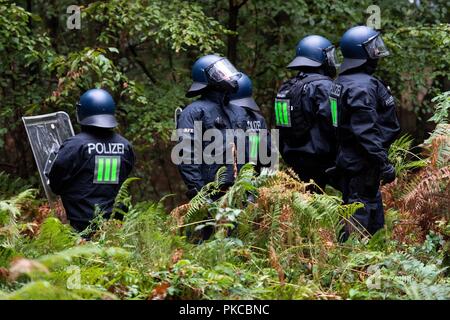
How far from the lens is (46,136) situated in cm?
860

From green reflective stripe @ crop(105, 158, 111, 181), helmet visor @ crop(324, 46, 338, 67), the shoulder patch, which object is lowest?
green reflective stripe @ crop(105, 158, 111, 181)

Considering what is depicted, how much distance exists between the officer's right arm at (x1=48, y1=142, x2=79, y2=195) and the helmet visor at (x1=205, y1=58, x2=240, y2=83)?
60.7 inches

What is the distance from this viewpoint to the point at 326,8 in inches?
422

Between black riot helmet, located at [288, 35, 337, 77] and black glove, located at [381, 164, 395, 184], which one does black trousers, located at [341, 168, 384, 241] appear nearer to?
black glove, located at [381, 164, 395, 184]

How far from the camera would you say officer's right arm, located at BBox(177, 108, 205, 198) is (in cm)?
771

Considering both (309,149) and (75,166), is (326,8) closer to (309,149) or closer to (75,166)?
(309,149)

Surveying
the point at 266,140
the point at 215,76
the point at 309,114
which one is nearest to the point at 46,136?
the point at 215,76

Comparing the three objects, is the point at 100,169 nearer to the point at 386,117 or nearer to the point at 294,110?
the point at 294,110

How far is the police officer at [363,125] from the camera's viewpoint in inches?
294

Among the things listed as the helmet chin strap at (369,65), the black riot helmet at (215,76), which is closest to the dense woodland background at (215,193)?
the helmet chin strap at (369,65)

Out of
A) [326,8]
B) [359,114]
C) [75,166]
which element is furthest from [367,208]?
[326,8]

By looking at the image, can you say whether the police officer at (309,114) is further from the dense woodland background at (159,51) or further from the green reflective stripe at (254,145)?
the dense woodland background at (159,51)

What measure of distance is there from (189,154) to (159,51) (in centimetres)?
480

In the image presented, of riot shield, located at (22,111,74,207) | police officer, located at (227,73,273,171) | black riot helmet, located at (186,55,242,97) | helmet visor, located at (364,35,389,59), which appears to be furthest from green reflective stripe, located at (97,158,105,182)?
helmet visor, located at (364,35,389,59)
